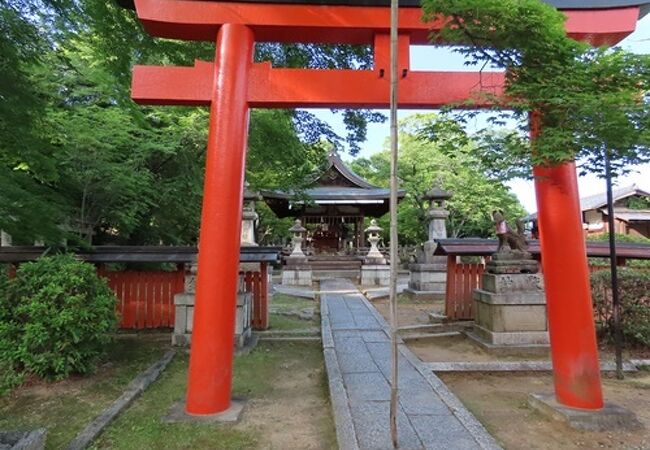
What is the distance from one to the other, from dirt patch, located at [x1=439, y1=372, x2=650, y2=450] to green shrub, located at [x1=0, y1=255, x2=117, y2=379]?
470 centimetres

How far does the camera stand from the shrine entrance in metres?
22.5

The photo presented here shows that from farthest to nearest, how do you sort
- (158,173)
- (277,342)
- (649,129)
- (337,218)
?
(337,218), (158,173), (277,342), (649,129)

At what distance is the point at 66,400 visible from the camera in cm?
473

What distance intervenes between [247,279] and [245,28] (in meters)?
5.44

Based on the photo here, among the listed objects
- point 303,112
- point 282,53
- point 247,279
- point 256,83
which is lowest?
point 247,279

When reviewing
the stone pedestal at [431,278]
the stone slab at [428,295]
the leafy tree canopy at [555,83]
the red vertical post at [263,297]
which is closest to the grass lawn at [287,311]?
the red vertical post at [263,297]

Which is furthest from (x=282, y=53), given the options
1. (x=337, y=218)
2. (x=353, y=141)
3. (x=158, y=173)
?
(x=337, y=218)

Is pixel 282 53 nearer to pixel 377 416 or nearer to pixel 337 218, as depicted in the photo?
pixel 377 416

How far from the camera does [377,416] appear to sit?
12.9ft

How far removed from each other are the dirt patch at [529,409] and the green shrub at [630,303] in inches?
49.8

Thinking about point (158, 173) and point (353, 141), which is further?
point (158, 173)

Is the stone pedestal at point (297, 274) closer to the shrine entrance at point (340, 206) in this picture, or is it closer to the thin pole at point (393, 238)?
the shrine entrance at point (340, 206)

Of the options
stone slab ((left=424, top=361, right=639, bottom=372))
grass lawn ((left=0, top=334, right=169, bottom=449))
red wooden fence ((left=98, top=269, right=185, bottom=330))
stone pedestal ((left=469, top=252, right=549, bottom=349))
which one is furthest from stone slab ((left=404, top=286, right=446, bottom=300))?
grass lawn ((left=0, top=334, right=169, bottom=449))

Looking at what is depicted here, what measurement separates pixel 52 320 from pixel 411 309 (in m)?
9.38
